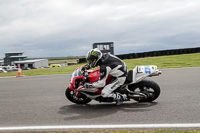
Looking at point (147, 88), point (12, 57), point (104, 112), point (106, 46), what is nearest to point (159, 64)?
point (147, 88)

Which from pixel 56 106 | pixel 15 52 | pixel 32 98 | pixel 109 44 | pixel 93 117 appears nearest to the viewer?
pixel 93 117

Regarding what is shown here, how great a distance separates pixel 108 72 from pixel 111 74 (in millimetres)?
144

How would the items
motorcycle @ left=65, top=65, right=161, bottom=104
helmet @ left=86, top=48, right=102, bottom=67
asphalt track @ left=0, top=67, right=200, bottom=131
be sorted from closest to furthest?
asphalt track @ left=0, top=67, right=200, bottom=131 → helmet @ left=86, top=48, right=102, bottom=67 → motorcycle @ left=65, top=65, right=161, bottom=104

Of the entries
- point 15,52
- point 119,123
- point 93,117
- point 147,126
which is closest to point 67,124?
point 93,117

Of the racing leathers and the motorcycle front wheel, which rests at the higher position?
the racing leathers

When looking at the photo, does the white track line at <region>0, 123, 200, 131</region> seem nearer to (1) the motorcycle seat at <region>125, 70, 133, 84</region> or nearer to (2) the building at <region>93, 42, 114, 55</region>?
(1) the motorcycle seat at <region>125, 70, 133, 84</region>

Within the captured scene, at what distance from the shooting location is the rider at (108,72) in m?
5.18

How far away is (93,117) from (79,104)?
1.40 metres

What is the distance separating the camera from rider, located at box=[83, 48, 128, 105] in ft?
17.0

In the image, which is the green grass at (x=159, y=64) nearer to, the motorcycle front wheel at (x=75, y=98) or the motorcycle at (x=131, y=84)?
the motorcycle front wheel at (x=75, y=98)

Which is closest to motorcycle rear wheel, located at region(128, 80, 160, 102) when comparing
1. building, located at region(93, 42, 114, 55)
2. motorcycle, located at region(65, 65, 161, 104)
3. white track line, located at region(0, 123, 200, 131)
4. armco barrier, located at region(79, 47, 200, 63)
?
motorcycle, located at region(65, 65, 161, 104)

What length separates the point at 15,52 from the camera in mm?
117188

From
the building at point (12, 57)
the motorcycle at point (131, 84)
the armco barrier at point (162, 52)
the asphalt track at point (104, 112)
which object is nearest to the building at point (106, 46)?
the armco barrier at point (162, 52)

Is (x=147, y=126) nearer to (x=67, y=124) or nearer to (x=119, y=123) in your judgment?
(x=119, y=123)
